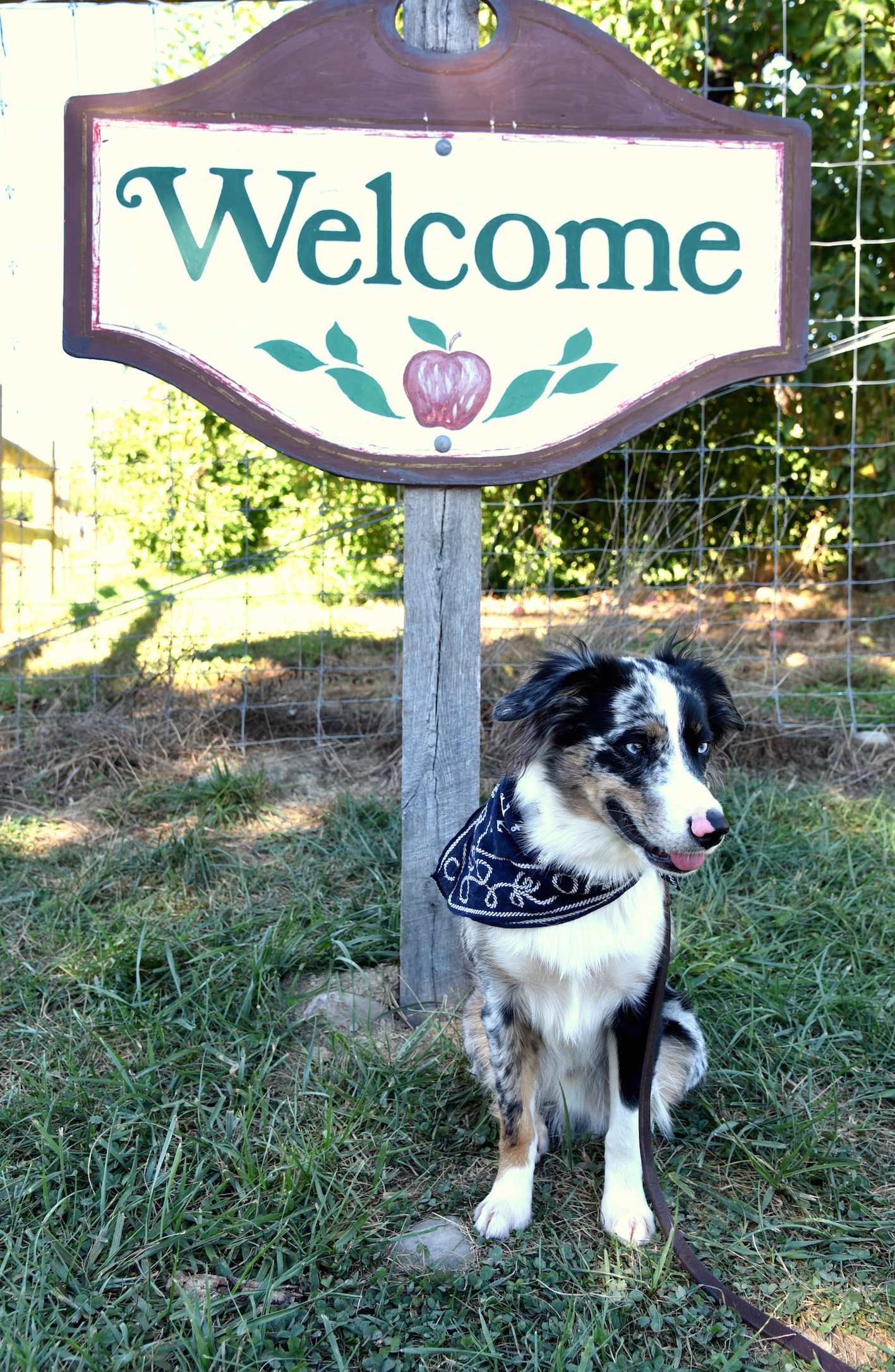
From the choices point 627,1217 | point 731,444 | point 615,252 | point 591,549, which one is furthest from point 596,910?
point 731,444

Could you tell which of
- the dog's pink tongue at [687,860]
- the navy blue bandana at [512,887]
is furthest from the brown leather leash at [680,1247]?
the dog's pink tongue at [687,860]

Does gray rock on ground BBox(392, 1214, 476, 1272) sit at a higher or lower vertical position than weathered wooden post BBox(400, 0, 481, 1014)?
lower

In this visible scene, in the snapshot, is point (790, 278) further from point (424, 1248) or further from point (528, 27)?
point (424, 1248)

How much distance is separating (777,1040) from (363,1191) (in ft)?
3.61

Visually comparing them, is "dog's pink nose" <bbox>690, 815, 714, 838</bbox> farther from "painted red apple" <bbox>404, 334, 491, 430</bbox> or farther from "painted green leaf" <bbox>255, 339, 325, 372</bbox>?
"painted green leaf" <bbox>255, 339, 325, 372</bbox>

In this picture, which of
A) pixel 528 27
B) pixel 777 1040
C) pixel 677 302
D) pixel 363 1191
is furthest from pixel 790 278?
pixel 363 1191

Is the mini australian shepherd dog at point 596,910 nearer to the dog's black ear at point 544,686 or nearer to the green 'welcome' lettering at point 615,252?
the dog's black ear at point 544,686

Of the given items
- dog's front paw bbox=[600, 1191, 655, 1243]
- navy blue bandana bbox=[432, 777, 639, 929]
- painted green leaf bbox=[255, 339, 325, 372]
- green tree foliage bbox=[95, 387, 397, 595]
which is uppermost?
green tree foliage bbox=[95, 387, 397, 595]

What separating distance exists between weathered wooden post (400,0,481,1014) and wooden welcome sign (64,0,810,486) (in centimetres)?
13

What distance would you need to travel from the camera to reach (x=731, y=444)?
7566 mm

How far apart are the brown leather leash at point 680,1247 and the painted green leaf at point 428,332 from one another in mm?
1376

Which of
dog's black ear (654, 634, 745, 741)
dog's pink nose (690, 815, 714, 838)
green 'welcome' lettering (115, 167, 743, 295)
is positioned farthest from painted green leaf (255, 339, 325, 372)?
dog's pink nose (690, 815, 714, 838)

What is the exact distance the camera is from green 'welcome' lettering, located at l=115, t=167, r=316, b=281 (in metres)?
2.21

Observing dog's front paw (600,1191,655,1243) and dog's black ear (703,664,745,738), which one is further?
dog's black ear (703,664,745,738)
